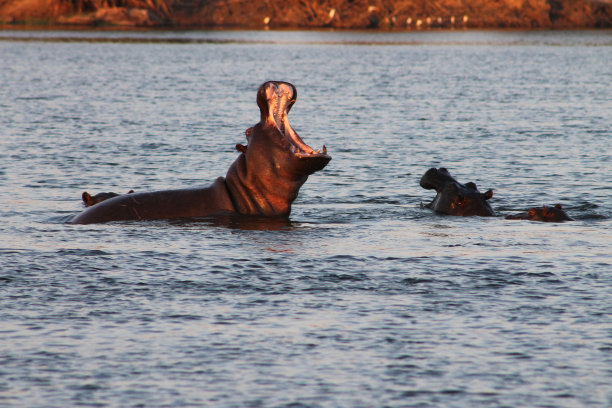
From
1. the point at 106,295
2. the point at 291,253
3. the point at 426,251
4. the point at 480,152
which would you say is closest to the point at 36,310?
the point at 106,295

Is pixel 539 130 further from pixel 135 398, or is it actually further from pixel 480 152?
pixel 135 398

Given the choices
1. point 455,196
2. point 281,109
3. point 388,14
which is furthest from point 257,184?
point 388,14

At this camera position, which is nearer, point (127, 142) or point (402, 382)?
point (402, 382)

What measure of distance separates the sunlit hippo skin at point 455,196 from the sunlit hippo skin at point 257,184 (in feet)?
6.66

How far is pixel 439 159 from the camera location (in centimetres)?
2008

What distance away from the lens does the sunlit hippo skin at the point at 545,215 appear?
13.0m

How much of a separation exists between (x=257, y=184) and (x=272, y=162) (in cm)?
35

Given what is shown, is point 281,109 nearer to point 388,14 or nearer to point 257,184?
point 257,184

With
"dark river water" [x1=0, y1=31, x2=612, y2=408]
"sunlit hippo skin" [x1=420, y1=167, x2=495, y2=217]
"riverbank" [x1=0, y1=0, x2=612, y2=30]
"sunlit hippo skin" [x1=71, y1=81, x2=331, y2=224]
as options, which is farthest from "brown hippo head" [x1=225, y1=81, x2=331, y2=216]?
"riverbank" [x1=0, y1=0, x2=612, y2=30]

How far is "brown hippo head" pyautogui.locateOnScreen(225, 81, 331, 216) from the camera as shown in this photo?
38.8ft

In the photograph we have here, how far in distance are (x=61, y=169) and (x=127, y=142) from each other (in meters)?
4.66

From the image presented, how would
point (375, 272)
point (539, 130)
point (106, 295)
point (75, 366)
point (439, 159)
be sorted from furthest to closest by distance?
point (539, 130), point (439, 159), point (375, 272), point (106, 295), point (75, 366)

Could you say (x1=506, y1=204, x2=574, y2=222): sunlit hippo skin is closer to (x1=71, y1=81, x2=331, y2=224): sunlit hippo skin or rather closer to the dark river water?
the dark river water

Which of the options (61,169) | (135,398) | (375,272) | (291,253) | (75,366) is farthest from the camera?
(61,169)
